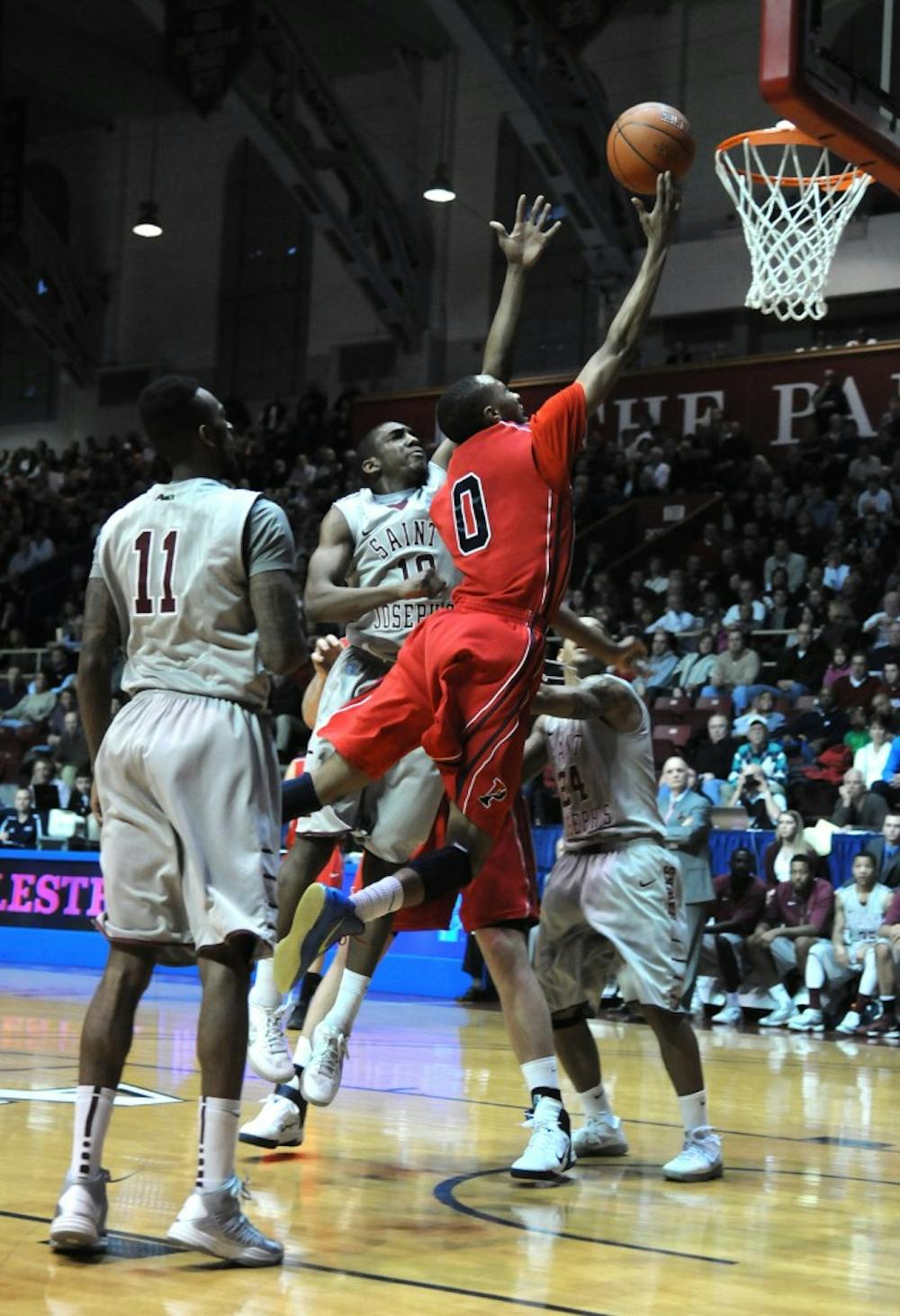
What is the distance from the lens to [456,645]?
16.2ft

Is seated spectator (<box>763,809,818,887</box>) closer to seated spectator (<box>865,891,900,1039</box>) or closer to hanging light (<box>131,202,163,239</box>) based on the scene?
seated spectator (<box>865,891,900,1039</box>)

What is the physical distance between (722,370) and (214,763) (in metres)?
21.5

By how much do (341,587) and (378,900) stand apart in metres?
1.26

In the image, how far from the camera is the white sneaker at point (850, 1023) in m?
11.7

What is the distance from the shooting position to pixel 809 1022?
11961 mm

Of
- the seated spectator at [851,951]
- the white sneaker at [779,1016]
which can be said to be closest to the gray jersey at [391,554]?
the seated spectator at [851,951]

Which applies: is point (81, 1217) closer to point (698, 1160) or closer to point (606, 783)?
point (698, 1160)

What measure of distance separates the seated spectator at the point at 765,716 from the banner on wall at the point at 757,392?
8.82m

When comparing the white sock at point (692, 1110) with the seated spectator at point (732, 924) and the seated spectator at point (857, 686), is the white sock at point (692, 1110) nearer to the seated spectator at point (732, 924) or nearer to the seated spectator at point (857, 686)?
the seated spectator at point (732, 924)

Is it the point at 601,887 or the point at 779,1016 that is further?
the point at 779,1016

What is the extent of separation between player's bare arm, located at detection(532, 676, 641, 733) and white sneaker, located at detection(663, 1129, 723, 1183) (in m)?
1.33

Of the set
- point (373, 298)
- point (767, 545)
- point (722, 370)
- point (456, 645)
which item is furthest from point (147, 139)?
point (456, 645)

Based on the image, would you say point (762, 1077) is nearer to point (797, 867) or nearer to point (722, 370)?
point (797, 867)

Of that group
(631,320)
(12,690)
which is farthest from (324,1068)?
(12,690)
